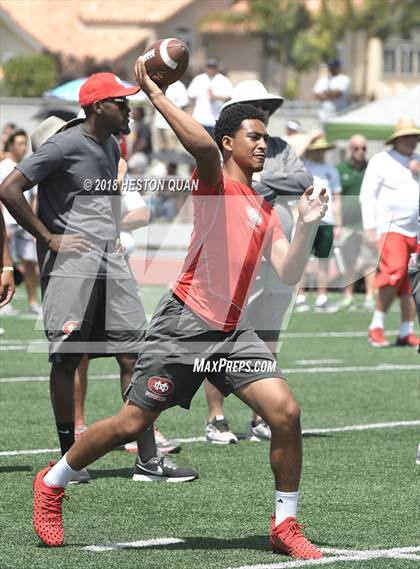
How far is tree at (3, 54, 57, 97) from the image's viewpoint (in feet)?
158

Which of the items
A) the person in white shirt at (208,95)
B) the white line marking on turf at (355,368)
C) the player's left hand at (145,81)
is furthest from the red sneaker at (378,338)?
the player's left hand at (145,81)

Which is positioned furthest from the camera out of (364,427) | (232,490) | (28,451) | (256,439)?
(364,427)

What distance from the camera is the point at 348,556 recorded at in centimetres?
660

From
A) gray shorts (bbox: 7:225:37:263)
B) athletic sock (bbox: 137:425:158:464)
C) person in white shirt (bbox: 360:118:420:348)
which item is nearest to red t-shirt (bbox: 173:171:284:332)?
athletic sock (bbox: 137:425:158:464)

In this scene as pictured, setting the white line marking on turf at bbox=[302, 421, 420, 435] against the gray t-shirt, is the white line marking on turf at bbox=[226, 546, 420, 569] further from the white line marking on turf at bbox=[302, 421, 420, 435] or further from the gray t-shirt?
the white line marking on turf at bbox=[302, 421, 420, 435]

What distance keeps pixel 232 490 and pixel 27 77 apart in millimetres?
41750

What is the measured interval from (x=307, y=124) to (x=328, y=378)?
55.5 ft

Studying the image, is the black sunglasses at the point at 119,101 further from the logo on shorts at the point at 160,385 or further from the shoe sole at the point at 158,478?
the logo on shorts at the point at 160,385

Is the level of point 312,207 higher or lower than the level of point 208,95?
higher

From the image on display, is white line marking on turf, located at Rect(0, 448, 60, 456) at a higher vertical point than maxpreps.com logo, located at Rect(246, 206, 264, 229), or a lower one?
lower

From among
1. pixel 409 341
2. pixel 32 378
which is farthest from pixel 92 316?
pixel 409 341

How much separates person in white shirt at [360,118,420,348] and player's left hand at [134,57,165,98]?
839 cm

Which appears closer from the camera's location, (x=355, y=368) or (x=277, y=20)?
(x=355, y=368)

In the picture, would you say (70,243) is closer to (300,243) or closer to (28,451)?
(28,451)
